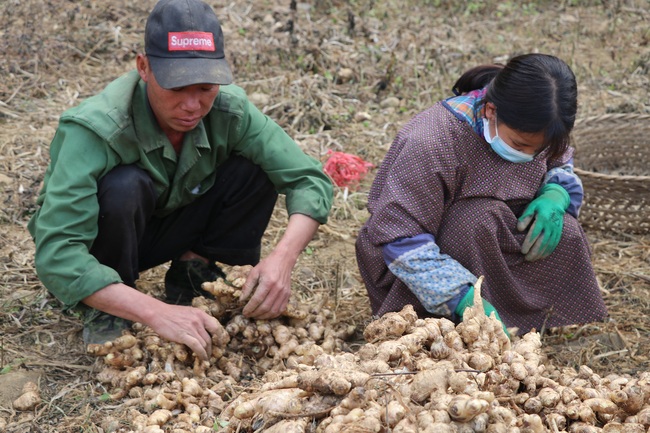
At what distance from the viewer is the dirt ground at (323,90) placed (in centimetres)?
290

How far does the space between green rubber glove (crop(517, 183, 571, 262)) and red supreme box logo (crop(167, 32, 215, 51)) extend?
1281 millimetres

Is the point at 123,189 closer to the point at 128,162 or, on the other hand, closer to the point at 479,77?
the point at 128,162

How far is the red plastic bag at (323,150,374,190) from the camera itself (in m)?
4.28

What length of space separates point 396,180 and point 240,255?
73 cm

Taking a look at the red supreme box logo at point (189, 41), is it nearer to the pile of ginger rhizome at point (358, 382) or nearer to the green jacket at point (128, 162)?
the green jacket at point (128, 162)

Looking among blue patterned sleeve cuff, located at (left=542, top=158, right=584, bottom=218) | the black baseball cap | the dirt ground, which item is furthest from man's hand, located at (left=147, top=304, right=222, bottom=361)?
blue patterned sleeve cuff, located at (left=542, top=158, right=584, bottom=218)

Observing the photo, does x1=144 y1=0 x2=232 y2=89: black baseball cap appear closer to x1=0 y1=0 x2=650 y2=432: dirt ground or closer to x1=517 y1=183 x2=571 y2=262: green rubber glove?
x1=0 y1=0 x2=650 y2=432: dirt ground

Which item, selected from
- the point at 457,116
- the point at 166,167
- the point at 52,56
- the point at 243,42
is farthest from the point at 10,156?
the point at 457,116

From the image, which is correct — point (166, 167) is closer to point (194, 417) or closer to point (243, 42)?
point (194, 417)

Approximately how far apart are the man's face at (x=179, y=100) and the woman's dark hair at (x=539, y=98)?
3.10 feet

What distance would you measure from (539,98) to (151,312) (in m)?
1.38

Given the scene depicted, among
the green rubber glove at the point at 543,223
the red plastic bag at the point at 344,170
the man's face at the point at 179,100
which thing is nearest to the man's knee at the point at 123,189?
the man's face at the point at 179,100

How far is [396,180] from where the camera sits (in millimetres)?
2689

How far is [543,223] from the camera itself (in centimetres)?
275
